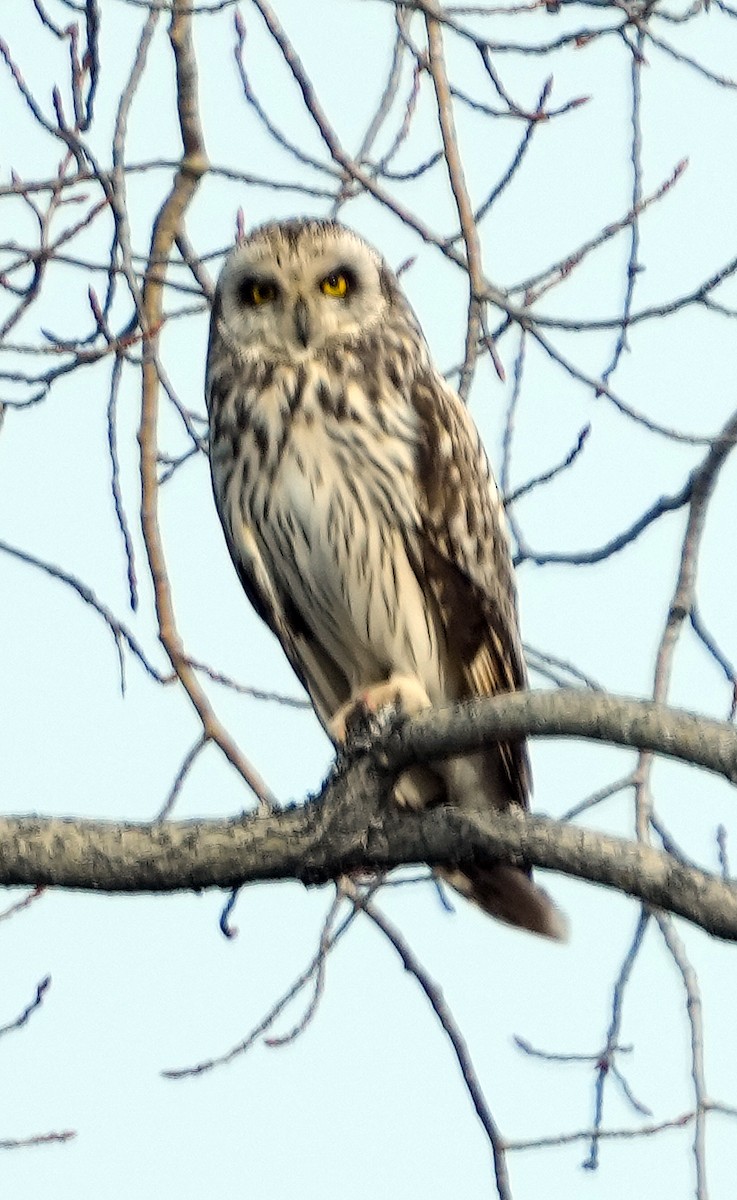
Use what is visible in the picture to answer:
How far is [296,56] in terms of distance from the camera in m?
3.98

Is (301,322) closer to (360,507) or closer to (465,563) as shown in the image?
(360,507)

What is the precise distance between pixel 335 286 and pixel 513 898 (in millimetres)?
1652

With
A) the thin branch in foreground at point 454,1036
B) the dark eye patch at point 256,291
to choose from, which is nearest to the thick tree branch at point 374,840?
the thin branch in foreground at point 454,1036

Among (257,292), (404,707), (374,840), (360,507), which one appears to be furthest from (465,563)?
(374,840)

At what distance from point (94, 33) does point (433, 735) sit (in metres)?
1.98

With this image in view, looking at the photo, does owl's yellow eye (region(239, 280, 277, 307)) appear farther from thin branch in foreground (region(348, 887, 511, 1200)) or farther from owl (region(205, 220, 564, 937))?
thin branch in foreground (region(348, 887, 511, 1200))

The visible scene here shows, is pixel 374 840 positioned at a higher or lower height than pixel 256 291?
lower

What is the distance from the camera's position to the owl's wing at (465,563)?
13.4 feet

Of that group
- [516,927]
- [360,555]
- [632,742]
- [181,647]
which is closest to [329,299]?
[360,555]

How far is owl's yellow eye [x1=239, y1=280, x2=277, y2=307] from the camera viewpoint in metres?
4.42

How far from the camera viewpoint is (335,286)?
4.45 m

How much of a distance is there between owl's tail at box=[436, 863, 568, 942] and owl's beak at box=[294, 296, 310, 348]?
1.37 m

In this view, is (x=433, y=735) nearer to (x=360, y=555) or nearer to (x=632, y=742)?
(x=632, y=742)

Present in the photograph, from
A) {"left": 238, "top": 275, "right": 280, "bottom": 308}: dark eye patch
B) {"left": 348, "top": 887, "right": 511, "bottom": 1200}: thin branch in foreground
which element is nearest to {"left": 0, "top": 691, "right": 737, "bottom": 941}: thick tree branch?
{"left": 348, "top": 887, "right": 511, "bottom": 1200}: thin branch in foreground
